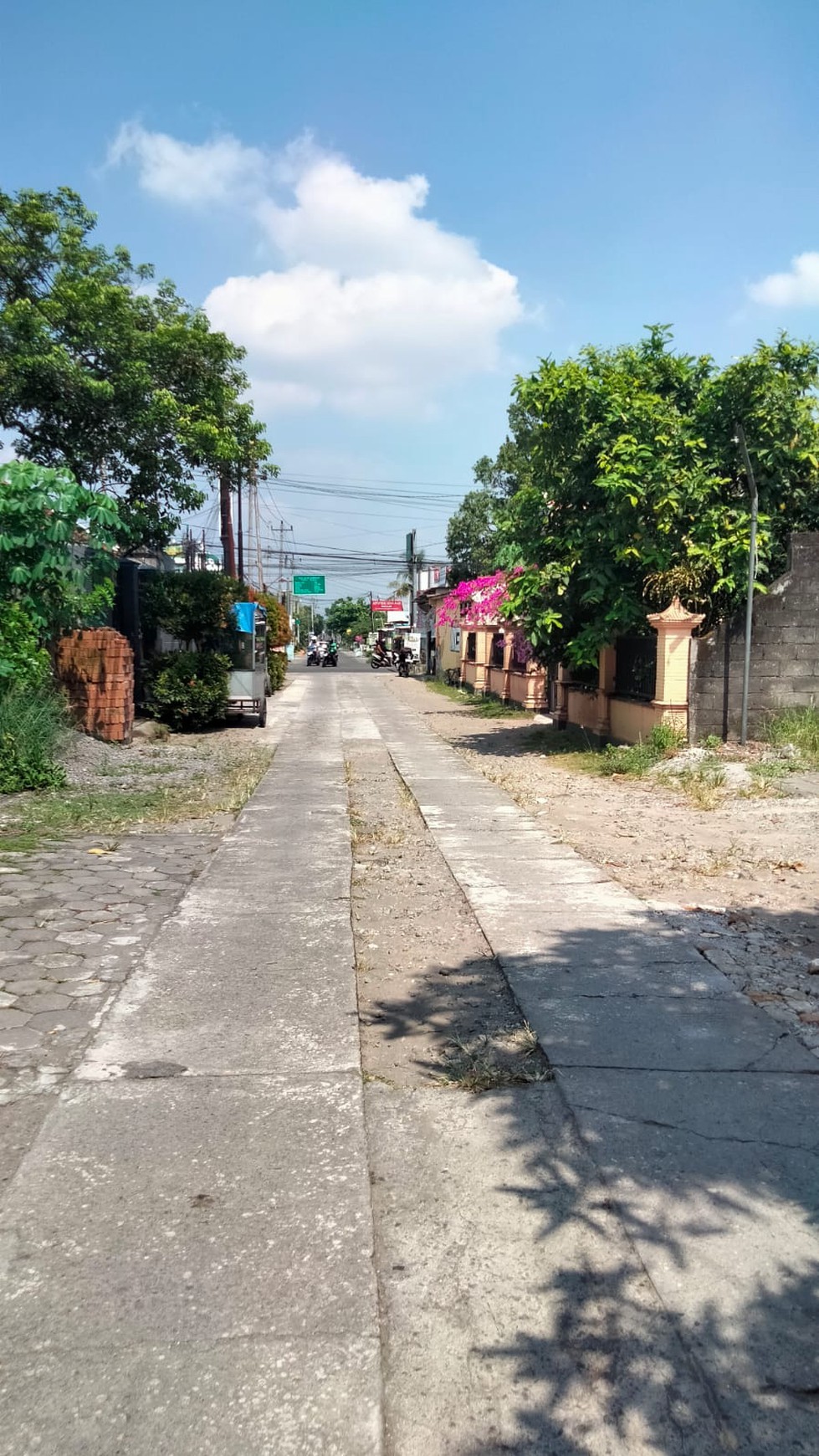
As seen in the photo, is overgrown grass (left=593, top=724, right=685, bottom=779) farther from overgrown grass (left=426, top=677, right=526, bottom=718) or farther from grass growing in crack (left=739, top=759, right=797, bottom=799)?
overgrown grass (left=426, top=677, right=526, bottom=718)

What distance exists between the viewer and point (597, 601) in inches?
527

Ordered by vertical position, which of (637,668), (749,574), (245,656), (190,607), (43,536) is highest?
(43,536)

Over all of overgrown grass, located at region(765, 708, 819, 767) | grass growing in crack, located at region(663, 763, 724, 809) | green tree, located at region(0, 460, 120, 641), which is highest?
green tree, located at region(0, 460, 120, 641)

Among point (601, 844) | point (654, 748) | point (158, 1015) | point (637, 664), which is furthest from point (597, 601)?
point (158, 1015)

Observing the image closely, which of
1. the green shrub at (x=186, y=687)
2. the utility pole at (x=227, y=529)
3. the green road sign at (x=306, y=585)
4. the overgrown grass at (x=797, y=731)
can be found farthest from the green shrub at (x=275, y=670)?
the green road sign at (x=306, y=585)

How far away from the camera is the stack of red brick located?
41.4 feet

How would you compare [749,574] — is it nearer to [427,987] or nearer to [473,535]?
[427,987]

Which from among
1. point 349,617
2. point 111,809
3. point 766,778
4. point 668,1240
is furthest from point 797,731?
point 349,617

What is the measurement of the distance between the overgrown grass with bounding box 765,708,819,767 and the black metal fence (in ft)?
5.22

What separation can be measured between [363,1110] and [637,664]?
11.2 m

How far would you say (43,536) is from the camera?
10094 mm

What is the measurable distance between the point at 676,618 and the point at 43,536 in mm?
7410

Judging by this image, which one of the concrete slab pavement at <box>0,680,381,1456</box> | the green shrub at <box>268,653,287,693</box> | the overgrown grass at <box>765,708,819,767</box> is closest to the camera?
the concrete slab pavement at <box>0,680,381,1456</box>

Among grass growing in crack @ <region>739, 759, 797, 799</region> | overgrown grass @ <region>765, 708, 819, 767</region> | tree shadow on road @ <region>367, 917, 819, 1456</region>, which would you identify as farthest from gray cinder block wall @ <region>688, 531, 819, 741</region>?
tree shadow on road @ <region>367, 917, 819, 1456</region>
